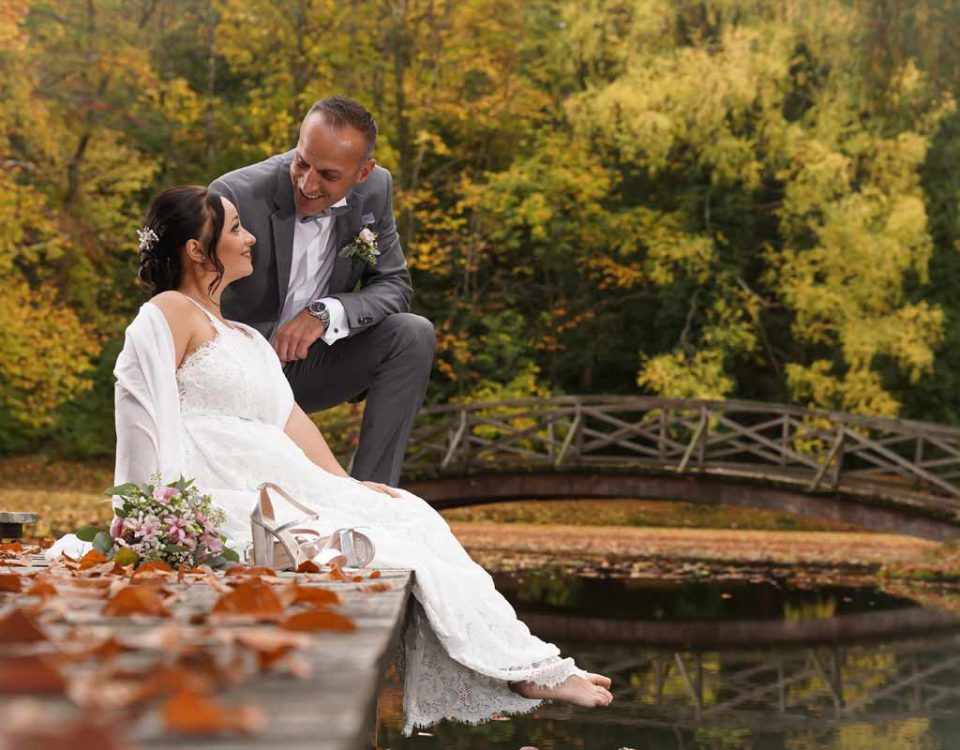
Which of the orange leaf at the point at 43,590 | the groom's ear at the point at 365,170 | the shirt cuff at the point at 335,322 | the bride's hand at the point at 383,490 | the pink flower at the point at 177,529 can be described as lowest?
the bride's hand at the point at 383,490

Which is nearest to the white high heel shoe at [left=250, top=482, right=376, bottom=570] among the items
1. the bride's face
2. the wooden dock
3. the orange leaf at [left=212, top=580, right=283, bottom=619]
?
the wooden dock

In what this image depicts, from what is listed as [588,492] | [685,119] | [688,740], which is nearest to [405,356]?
[688,740]

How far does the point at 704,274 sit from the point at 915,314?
3.29m

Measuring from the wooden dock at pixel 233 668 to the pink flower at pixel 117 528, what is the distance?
108cm

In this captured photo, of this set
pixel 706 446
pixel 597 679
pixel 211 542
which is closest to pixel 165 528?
pixel 211 542

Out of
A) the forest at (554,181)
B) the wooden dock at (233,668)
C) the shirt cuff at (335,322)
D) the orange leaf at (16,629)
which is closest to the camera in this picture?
the wooden dock at (233,668)

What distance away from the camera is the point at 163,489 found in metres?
3.65

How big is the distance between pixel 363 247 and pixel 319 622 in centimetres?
356

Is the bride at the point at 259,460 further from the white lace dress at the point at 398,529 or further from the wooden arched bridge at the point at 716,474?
the wooden arched bridge at the point at 716,474

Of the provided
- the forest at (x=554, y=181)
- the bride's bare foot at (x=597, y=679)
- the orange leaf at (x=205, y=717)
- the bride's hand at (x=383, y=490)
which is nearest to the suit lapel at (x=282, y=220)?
the bride's hand at (x=383, y=490)

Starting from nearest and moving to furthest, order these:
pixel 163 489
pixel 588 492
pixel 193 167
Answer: pixel 163 489
pixel 588 492
pixel 193 167

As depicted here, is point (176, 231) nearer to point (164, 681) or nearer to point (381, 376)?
point (381, 376)

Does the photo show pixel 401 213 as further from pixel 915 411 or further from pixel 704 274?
pixel 915 411

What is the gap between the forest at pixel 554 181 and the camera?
67.5ft
